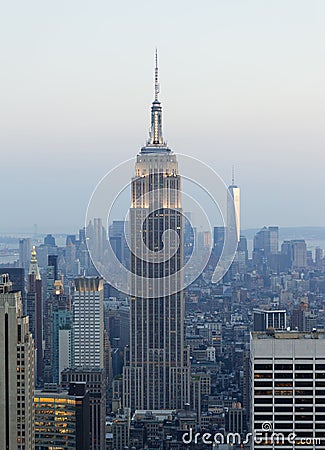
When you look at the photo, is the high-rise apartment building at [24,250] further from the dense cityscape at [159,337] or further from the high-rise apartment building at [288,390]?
the high-rise apartment building at [288,390]

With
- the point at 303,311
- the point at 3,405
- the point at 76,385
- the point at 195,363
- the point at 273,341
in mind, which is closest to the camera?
the point at 273,341

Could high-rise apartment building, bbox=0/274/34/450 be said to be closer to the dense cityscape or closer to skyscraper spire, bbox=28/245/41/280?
the dense cityscape

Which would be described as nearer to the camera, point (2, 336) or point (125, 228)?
point (2, 336)

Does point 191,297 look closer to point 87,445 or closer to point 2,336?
point 87,445

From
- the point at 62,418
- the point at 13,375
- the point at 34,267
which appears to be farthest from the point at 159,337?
the point at 13,375

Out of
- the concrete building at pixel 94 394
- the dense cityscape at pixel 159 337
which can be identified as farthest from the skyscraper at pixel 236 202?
the concrete building at pixel 94 394

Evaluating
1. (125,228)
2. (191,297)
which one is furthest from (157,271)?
(125,228)
